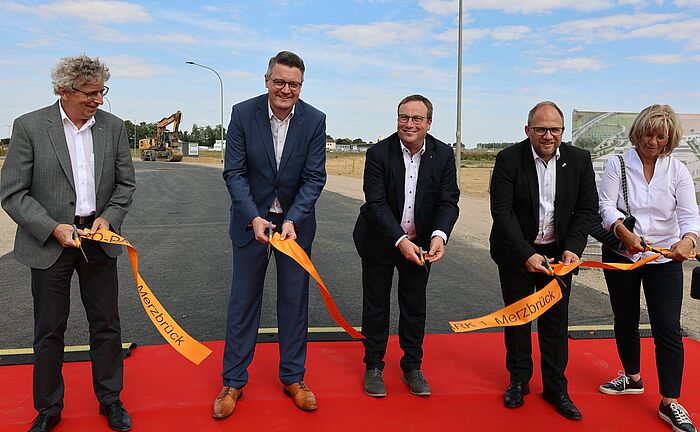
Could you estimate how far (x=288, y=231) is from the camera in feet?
11.4

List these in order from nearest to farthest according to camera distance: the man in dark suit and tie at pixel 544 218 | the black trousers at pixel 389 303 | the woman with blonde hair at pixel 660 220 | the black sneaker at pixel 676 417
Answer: the black sneaker at pixel 676 417 → the woman with blonde hair at pixel 660 220 → the man in dark suit and tie at pixel 544 218 → the black trousers at pixel 389 303

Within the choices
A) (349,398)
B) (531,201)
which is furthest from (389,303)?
(531,201)

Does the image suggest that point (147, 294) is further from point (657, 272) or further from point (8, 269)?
point (8, 269)

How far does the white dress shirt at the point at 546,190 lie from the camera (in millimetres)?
3512

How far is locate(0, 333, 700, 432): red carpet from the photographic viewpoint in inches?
131

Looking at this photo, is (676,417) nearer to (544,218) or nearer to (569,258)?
(569,258)

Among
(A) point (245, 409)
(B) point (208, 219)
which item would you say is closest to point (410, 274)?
(A) point (245, 409)

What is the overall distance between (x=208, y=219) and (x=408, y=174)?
10237mm

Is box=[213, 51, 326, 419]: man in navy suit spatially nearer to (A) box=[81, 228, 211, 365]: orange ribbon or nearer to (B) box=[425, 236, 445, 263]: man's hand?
(A) box=[81, 228, 211, 365]: orange ribbon

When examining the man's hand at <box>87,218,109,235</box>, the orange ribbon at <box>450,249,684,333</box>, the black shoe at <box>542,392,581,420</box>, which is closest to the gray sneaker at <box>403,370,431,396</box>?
the orange ribbon at <box>450,249,684,333</box>

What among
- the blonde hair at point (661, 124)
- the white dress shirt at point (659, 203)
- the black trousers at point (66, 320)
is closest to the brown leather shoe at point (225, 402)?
the black trousers at point (66, 320)

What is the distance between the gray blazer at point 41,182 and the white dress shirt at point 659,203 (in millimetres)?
3221

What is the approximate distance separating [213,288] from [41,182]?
386 centimetres

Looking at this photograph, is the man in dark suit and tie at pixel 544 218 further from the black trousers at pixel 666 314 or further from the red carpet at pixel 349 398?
the black trousers at pixel 666 314
